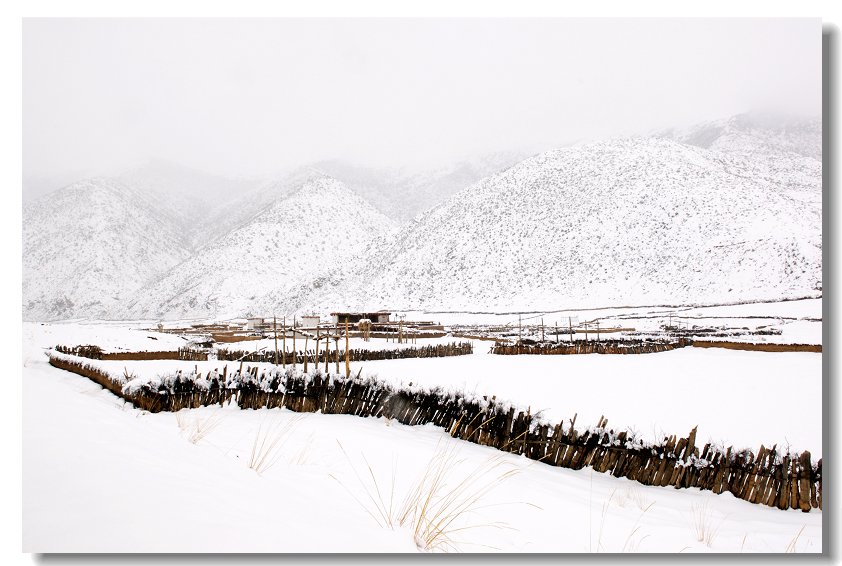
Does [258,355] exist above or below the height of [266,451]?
below

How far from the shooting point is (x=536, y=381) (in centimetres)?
1080

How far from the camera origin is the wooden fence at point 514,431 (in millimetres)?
4633

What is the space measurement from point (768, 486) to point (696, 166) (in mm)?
71387

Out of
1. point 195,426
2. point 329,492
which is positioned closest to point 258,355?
point 195,426

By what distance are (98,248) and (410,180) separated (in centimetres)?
8033

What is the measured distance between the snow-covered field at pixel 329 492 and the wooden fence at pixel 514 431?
0.62 ft

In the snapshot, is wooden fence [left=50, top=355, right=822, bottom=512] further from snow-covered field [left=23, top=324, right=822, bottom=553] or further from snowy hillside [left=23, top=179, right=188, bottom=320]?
snowy hillside [left=23, top=179, right=188, bottom=320]

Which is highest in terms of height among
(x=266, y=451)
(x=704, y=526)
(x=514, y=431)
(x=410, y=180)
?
(x=410, y=180)

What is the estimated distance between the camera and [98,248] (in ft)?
190

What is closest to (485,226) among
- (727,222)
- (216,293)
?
(727,222)

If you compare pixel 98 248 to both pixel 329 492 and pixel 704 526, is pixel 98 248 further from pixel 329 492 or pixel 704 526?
pixel 704 526

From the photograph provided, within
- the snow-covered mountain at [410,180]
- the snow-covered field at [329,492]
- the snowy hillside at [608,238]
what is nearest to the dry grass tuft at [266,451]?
the snow-covered field at [329,492]

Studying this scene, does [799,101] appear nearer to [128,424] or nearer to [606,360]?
[606,360]

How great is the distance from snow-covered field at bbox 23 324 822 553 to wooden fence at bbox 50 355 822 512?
0.62ft
